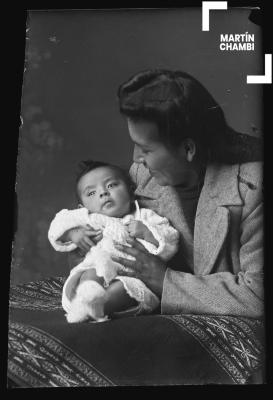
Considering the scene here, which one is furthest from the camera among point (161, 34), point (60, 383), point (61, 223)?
point (161, 34)

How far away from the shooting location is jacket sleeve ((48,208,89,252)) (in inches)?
93.8

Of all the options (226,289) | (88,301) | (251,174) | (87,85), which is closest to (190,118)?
(251,174)

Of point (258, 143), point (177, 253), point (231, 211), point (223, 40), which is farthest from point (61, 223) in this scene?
point (223, 40)

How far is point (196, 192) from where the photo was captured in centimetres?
242

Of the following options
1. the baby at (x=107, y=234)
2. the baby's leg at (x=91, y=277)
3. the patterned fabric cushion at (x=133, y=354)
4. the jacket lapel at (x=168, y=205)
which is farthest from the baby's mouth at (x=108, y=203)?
the patterned fabric cushion at (x=133, y=354)

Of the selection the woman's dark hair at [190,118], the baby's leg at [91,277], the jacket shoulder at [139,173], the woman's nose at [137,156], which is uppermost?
the woman's dark hair at [190,118]

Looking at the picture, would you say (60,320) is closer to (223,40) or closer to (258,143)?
(258,143)

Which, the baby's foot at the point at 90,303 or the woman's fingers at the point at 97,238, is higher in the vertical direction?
the woman's fingers at the point at 97,238

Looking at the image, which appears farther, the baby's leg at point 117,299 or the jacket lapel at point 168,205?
the jacket lapel at point 168,205

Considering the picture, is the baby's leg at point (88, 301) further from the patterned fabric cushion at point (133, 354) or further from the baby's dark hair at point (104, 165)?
the baby's dark hair at point (104, 165)

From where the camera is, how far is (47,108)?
2.50 metres

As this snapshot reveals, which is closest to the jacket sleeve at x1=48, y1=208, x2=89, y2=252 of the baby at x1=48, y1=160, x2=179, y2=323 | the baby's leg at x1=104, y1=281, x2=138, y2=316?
the baby at x1=48, y1=160, x2=179, y2=323

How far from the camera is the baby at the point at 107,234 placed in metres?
2.28

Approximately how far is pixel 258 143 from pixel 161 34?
56cm
